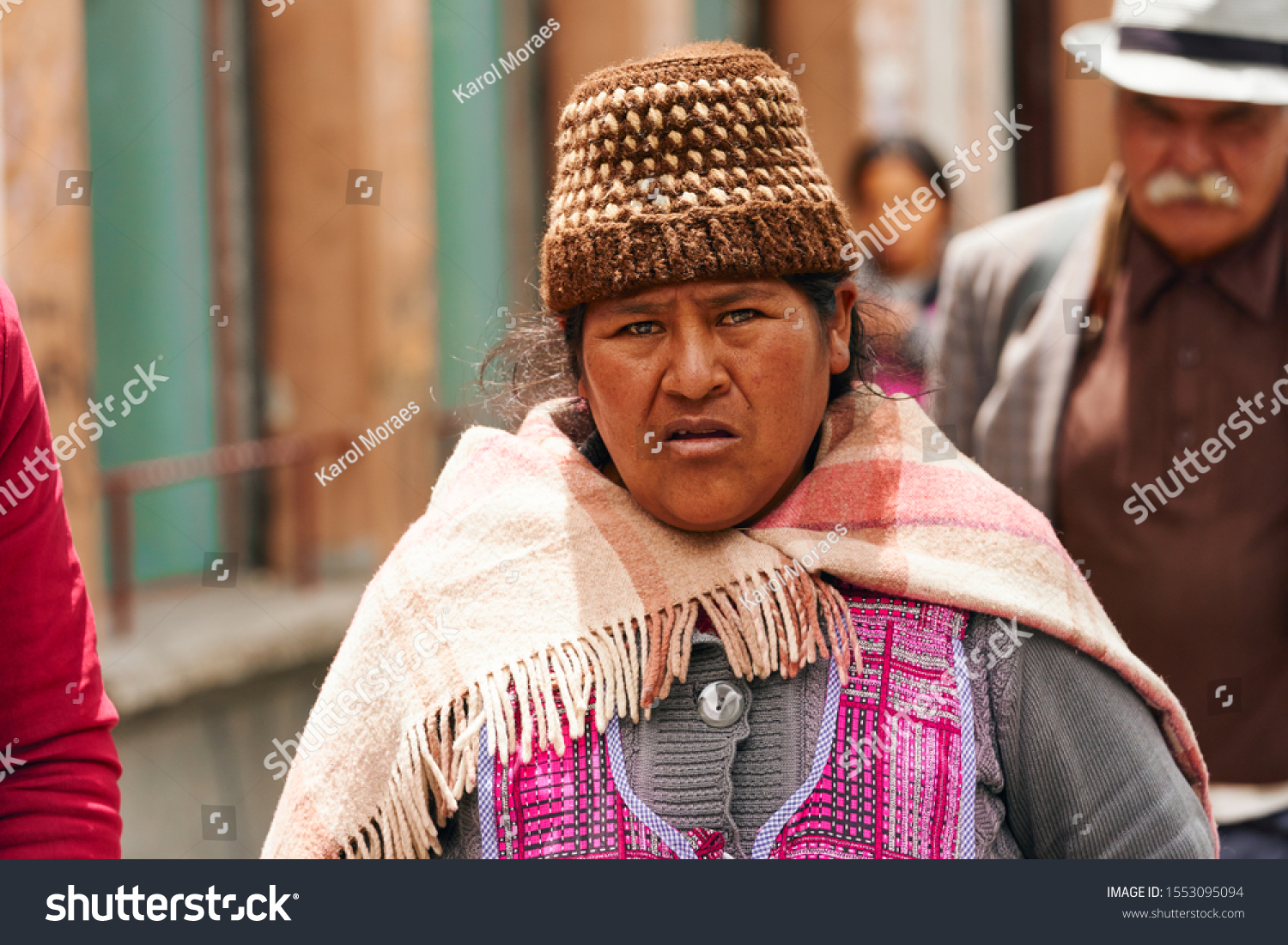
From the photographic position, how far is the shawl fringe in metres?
1.67

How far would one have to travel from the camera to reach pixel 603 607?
1731mm

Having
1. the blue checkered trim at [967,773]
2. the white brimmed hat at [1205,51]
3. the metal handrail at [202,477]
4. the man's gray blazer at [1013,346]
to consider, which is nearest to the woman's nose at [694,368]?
the blue checkered trim at [967,773]

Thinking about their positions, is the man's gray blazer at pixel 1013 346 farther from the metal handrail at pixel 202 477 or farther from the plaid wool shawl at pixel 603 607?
the metal handrail at pixel 202 477

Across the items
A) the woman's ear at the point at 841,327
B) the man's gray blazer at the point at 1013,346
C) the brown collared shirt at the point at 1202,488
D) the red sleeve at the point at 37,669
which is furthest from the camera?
the man's gray blazer at the point at 1013,346

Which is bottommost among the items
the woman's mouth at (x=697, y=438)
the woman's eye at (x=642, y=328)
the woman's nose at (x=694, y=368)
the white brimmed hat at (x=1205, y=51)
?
the woman's mouth at (x=697, y=438)

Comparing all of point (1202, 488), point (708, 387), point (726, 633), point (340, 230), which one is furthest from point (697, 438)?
point (340, 230)

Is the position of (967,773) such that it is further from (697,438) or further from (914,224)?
(914,224)

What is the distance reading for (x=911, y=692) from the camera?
1.65 metres

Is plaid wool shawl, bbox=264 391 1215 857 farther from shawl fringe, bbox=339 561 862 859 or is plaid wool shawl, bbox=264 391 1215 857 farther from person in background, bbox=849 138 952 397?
person in background, bbox=849 138 952 397

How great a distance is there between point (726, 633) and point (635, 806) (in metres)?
0.24

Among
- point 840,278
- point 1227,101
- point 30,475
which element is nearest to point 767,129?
point 840,278

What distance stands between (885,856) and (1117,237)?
1.87 meters

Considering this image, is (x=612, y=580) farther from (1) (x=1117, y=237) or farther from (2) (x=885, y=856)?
(1) (x=1117, y=237)

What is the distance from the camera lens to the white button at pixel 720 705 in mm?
1662
